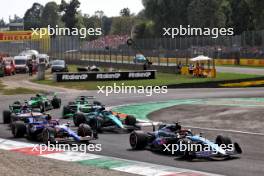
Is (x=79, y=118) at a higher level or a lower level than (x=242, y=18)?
lower

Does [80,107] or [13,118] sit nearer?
[13,118]

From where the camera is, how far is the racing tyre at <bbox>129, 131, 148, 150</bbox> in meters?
15.0

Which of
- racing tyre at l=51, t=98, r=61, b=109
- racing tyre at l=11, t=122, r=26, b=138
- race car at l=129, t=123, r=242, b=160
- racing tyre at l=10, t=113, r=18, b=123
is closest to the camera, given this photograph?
race car at l=129, t=123, r=242, b=160

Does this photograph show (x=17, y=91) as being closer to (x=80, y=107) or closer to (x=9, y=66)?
(x=9, y=66)

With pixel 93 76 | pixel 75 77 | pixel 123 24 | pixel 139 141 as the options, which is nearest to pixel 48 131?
pixel 139 141

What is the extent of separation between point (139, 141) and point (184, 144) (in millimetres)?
1627

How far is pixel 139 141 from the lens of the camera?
15.0 m

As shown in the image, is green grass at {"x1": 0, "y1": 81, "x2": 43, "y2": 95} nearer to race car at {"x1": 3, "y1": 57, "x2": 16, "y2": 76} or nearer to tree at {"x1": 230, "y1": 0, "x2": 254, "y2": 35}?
race car at {"x1": 3, "y1": 57, "x2": 16, "y2": 76}

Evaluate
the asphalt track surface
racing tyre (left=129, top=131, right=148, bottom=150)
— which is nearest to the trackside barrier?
the asphalt track surface

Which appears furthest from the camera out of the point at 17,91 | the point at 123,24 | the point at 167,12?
the point at 123,24

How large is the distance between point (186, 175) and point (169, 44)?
52.3m

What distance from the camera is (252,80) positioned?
4022 cm

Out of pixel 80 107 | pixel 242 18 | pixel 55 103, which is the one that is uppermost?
pixel 242 18

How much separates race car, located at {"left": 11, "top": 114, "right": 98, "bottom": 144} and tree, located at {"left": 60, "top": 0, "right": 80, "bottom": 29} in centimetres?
13565
